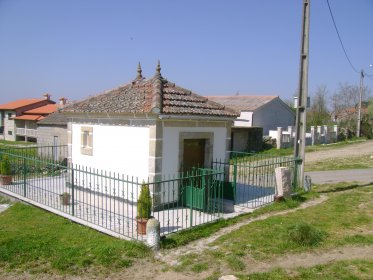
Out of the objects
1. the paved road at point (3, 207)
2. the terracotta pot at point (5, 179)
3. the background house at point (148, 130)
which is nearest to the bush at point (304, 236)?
the background house at point (148, 130)

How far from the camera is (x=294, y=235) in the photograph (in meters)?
7.45

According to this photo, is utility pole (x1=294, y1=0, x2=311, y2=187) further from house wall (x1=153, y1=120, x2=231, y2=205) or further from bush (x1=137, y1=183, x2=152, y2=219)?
bush (x1=137, y1=183, x2=152, y2=219)

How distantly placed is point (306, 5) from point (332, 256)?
9.06m

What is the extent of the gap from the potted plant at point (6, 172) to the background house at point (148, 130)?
2.38 m

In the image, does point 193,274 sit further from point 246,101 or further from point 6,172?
point 246,101

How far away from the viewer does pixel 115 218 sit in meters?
9.05

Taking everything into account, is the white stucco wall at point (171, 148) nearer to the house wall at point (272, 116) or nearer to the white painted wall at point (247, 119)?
the white painted wall at point (247, 119)

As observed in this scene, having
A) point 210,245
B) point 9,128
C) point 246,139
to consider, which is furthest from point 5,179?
point 9,128

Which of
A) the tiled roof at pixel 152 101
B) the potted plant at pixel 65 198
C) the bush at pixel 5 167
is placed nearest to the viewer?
the tiled roof at pixel 152 101

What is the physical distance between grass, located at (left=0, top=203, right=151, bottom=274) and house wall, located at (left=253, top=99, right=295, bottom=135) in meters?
25.6

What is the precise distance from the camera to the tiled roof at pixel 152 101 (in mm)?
9758

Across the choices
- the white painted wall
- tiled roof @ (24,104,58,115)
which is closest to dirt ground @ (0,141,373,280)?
the white painted wall

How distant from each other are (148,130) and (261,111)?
24522 mm

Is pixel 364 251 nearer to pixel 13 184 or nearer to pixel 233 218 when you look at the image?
pixel 233 218
